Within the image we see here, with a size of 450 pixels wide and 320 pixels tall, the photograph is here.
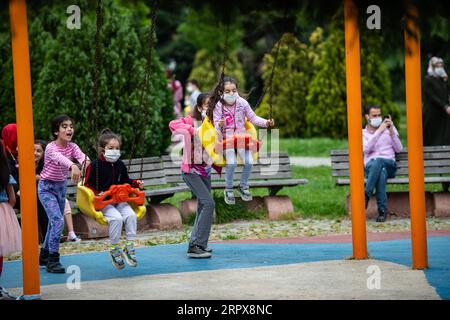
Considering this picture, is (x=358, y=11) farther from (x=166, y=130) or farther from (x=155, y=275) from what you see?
(x=166, y=130)

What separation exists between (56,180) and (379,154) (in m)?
5.14

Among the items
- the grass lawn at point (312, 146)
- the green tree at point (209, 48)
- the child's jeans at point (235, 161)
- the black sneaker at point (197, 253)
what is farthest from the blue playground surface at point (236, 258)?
the green tree at point (209, 48)

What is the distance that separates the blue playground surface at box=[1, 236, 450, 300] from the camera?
361 inches

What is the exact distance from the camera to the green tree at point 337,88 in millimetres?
22922

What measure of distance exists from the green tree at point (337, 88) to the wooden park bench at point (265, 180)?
8.92 meters

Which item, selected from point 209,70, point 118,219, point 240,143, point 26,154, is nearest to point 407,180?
point 240,143

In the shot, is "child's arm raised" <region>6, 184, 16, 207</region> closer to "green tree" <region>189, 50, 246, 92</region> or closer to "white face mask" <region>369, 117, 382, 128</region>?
"white face mask" <region>369, 117, 382, 128</region>

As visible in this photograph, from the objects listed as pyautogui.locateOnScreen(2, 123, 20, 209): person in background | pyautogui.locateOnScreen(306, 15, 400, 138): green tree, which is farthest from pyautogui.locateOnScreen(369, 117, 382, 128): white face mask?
pyautogui.locateOnScreen(306, 15, 400, 138): green tree

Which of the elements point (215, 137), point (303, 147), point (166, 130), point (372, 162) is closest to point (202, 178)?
point (215, 137)

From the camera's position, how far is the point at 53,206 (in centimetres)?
966

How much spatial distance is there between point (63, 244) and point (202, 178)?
2377 millimetres

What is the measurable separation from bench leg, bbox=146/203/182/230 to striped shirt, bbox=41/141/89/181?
3.22 meters

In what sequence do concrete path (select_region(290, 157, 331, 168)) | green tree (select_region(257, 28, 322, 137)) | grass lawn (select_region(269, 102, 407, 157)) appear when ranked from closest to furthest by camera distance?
concrete path (select_region(290, 157, 331, 168)) → grass lawn (select_region(269, 102, 407, 157)) → green tree (select_region(257, 28, 322, 137))

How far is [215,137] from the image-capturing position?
9914 mm
